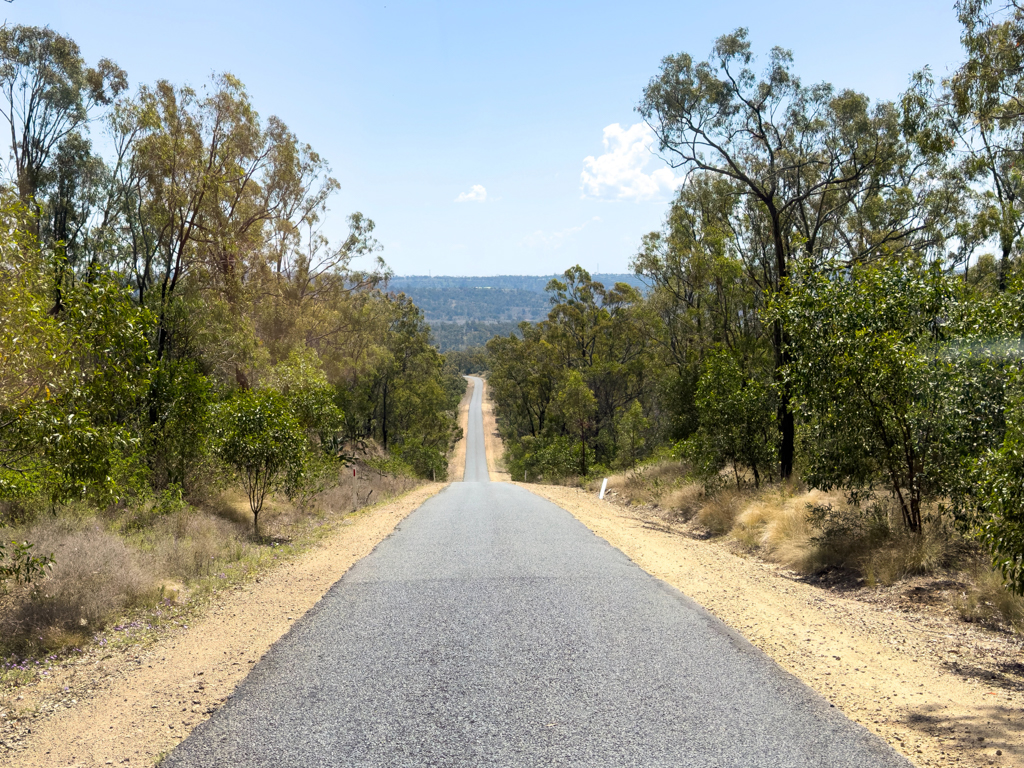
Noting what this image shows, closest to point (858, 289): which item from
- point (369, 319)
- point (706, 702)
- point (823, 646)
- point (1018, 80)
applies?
point (1018, 80)

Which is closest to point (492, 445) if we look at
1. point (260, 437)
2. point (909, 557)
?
point (260, 437)

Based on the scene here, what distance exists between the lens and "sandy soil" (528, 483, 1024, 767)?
486cm

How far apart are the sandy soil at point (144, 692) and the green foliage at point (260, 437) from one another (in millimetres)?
6068

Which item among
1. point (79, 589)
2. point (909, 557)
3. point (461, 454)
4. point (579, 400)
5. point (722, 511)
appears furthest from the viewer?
point (461, 454)

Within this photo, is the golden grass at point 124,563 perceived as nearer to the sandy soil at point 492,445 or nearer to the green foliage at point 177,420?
the green foliage at point 177,420

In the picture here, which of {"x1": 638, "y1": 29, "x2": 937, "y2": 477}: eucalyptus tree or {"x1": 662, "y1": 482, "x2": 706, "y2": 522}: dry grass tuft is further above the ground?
{"x1": 638, "y1": 29, "x2": 937, "y2": 477}: eucalyptus tree

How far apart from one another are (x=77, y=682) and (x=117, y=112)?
19269 millimetres

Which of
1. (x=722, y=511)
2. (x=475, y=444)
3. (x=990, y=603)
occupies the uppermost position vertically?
(x=990, y=603)

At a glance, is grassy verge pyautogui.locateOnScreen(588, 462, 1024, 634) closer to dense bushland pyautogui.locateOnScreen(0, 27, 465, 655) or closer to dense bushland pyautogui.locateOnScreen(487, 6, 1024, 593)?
dense bushland pyautogui.locateOnScreen(487, 6, 1024, 593)

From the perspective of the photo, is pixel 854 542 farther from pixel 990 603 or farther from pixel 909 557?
pixel 990 603

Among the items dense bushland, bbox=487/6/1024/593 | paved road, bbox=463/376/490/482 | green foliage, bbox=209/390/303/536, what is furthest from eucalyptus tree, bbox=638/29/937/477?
paved road, bbox=463/376/490/482

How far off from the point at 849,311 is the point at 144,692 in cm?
1114

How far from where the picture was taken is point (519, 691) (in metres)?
5.49

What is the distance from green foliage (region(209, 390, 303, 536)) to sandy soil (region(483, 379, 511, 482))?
45568 mm
